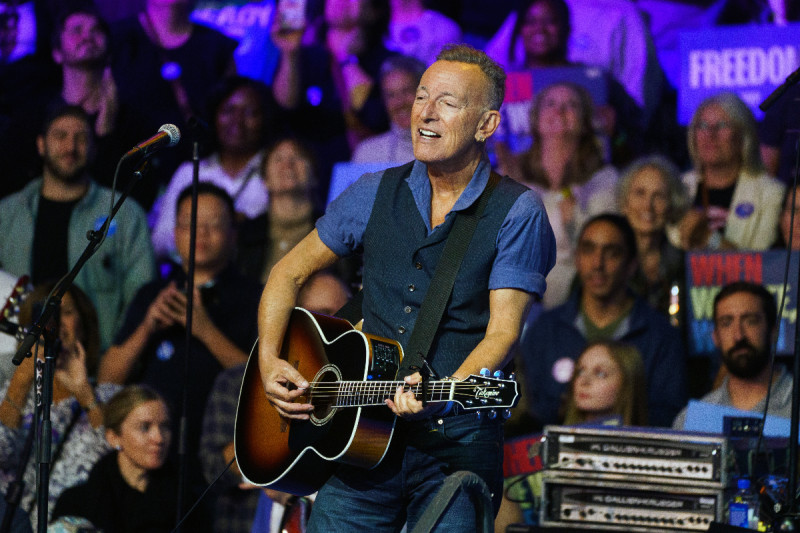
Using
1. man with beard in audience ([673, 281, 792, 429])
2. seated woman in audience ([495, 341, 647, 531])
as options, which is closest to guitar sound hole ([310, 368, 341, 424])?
seated woman in audience ([495, 341, 647, 531])

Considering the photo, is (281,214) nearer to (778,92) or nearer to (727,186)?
(727,186)

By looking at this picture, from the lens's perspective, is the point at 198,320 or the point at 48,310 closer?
the point at 48,310

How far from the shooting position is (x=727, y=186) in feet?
21.7

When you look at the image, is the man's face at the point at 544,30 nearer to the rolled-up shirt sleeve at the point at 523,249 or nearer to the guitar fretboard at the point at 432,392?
the rolled-up shirt sleeve at the point at 523,249

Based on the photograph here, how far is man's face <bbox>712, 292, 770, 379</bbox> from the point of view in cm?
590

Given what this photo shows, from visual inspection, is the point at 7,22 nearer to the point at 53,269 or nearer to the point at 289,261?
the point at 53,269

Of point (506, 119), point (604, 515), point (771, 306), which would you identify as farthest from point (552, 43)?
point (604, 515)

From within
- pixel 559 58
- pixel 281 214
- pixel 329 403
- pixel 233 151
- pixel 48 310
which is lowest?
pixel 329 403

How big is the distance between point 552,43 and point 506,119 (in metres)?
0.61

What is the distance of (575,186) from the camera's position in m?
6.95

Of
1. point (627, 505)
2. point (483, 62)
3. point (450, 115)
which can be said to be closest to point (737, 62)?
point (627, 505)

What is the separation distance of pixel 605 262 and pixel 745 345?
1.00m

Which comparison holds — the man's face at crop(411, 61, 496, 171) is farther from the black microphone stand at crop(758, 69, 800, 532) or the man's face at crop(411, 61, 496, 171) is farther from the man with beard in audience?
the man with beard in audience

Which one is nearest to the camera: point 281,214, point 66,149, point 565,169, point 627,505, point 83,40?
point 627,505
